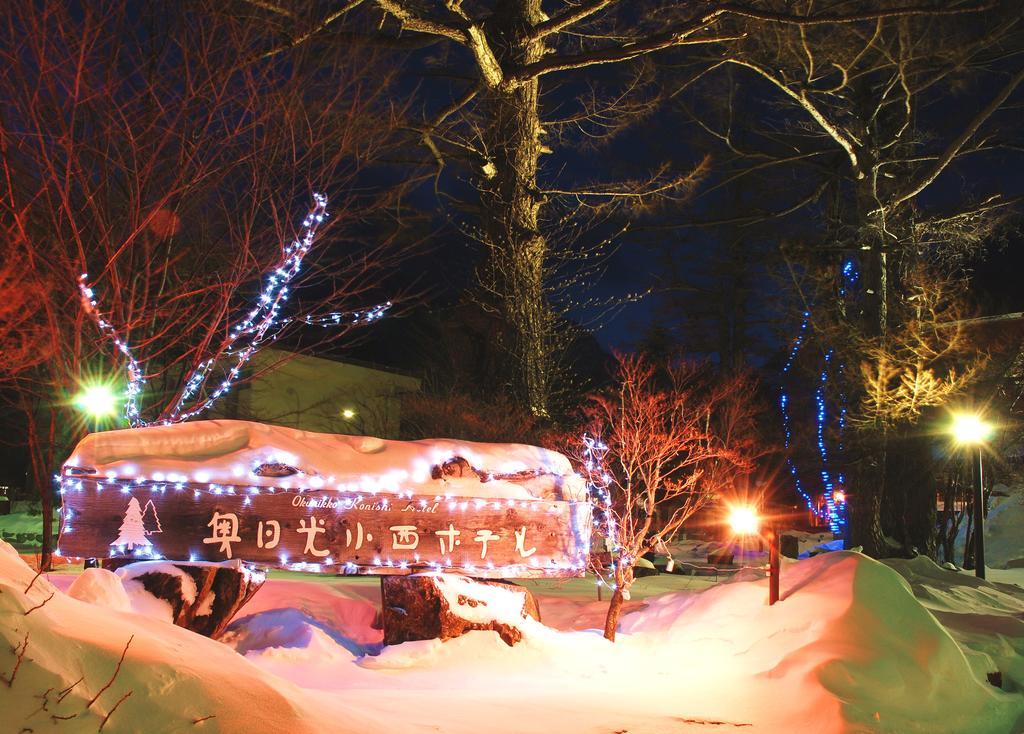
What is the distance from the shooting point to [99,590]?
16.8 feet

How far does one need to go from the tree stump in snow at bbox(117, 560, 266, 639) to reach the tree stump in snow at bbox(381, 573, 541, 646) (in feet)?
4.72

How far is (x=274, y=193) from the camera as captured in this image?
982cm

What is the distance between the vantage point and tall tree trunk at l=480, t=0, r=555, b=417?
13562 millimetres

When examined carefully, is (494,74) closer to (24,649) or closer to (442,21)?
(442,21)

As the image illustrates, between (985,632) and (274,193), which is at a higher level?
(274,193)

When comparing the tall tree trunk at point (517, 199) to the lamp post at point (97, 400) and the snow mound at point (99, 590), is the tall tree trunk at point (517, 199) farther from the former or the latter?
the snow mound at point (99, 590)

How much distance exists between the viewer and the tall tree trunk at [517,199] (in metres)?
13.6

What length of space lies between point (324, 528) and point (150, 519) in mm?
1593

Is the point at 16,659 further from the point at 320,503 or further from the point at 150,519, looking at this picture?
the point at 320,503

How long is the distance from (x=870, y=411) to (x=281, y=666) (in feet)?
46.6

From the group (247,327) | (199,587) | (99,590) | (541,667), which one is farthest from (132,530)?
(541,667)

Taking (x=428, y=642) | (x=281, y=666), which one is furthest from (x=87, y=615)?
(x=428, y=642)

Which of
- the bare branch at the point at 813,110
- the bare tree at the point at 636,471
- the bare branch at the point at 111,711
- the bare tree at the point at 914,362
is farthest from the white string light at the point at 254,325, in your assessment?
the bare tree at the point at 914,362

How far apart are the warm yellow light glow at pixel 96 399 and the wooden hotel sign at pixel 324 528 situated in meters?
2.57
